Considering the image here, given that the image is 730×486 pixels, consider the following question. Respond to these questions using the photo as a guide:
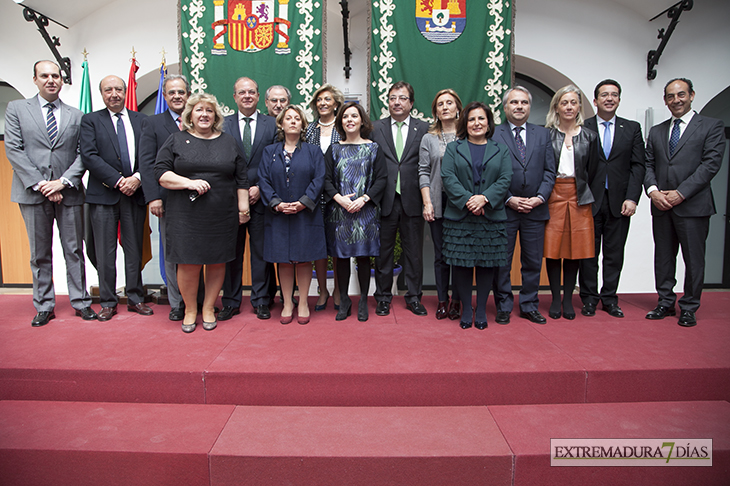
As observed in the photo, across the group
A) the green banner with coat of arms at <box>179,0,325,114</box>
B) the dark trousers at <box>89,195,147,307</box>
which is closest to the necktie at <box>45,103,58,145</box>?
the dark trousers at <box>89,195,147,307</box>

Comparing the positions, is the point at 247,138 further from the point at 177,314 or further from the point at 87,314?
the point at 87,314

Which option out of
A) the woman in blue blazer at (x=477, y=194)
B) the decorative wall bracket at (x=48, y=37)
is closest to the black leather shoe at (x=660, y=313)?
the woman in blue blazer at (x=477, y=194)

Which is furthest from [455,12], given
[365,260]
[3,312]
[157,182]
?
[3,312]

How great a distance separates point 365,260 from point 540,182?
1.43 meters

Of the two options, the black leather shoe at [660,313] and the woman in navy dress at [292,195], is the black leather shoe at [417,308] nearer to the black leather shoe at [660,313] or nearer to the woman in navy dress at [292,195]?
the woman in navy dress at [292,195]

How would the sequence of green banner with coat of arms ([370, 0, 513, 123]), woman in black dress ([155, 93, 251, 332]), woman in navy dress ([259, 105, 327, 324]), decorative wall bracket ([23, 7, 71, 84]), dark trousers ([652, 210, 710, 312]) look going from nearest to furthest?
woman in black dress ([155, 93, 251, 332]), woman in navy dress ([259, 105, 327, 324]), dark trousers ([652, 210, 710, 312]), green banner with coat of arms ([370, 0, 513, 123]), decorative wall bracket ([23, 7, 71, 84])

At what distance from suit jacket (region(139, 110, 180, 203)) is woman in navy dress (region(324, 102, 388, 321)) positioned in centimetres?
123

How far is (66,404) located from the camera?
2385 mm

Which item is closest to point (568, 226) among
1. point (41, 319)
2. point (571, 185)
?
point (571, 185)

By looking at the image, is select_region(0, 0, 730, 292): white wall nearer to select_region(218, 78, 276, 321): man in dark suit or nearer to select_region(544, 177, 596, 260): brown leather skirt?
select_region(218, 78, 276, 321): man in dark suit

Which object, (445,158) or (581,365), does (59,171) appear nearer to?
(445,158)

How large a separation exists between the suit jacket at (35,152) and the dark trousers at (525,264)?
128 inches

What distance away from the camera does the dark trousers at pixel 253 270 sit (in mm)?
3381

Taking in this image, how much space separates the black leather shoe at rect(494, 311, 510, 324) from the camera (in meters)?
3.24
